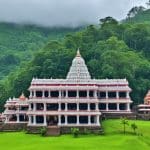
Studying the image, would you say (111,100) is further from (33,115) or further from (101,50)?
(101,50)

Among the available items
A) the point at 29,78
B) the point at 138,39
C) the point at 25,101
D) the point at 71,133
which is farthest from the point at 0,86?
the point at 71,133

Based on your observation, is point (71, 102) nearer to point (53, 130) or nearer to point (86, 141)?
point (53, 130)

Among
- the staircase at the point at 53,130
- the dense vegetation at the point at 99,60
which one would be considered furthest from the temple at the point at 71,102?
the dense vegetation at the point at 99,60

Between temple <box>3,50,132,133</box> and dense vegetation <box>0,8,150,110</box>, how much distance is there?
1312 cm

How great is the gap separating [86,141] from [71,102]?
11767 millimetres

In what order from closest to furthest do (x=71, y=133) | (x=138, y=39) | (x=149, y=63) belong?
(x=71, y=133) → (x=149, y=63) → (x=138, y=39)

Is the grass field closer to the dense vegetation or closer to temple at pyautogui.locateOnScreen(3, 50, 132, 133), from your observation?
temple at pyautogui.locateOnScreen(3, 50, 132, 133)

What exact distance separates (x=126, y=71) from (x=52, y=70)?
13731 mm

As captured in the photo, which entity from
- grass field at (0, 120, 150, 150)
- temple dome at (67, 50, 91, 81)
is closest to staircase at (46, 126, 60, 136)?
grass field at (0, 120, 150, 150)

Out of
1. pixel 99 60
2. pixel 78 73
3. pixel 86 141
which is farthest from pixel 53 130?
pixel 99 60

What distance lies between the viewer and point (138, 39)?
A: 124188mm

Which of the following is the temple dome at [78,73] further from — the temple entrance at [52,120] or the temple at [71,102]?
the temple entrance at [52,120]

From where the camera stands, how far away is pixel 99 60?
110m

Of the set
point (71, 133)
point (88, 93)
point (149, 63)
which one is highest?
point (149, 63)
